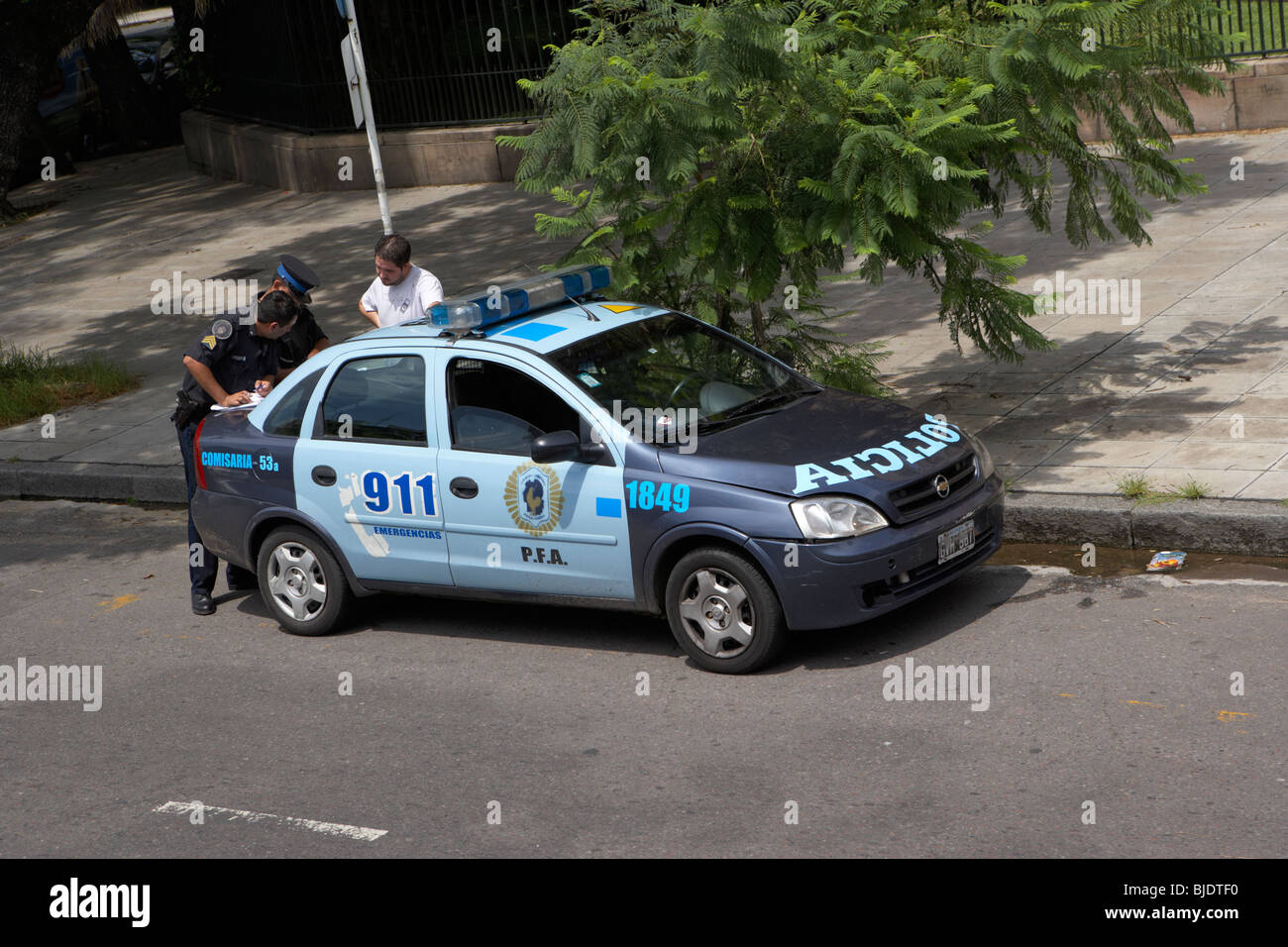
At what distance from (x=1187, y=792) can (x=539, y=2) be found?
613 inches

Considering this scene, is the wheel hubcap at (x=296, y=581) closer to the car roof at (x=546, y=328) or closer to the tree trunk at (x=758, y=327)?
the car roof at (x=546, y=328)

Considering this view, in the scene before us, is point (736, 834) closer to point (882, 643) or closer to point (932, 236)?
point (882, 643)

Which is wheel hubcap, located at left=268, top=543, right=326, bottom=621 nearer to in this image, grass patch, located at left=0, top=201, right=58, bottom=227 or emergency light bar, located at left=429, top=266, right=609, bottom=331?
emergency light bar, located at left=429, top=266, right=609, bottom=331

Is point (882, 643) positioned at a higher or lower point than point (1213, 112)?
lower

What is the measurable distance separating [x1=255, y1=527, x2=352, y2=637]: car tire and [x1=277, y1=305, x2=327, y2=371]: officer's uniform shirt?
55.0 inches

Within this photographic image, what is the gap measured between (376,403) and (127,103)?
2151 cm

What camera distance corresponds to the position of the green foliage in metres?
7.51

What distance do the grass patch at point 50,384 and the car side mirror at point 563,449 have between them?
749 centimetres

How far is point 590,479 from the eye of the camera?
6.81 m

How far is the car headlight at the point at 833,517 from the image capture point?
6332 millimetres

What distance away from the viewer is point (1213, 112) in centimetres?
1540

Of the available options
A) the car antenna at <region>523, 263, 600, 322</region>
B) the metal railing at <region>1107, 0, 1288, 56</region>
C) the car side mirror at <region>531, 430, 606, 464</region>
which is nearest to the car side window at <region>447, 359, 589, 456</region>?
the car side mirror at <region>531, 430, 606, 464</region>

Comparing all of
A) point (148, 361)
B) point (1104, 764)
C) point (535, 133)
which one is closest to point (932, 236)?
point (535, 133)

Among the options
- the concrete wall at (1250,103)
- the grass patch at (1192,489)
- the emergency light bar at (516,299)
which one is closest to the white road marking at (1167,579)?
the grass patch at (1192,489)
